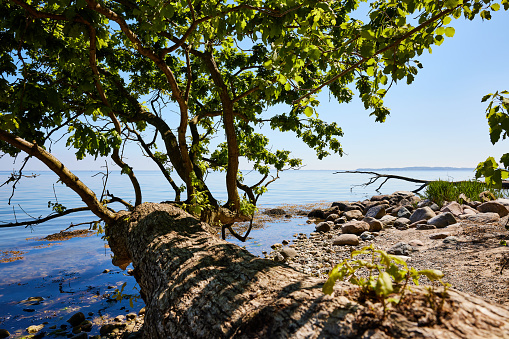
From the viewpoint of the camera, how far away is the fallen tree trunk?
128 cm

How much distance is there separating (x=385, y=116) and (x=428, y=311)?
3.64 meters

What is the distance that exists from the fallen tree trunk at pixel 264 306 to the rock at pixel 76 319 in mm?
3116

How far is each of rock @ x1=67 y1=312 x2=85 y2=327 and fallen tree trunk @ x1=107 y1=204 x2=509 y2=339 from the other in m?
3.12

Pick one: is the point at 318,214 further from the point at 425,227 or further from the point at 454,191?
the point at 425,227

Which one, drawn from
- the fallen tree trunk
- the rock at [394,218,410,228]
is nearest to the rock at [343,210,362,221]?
the rock at [394,218,410,228]

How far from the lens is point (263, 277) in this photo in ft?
7.01

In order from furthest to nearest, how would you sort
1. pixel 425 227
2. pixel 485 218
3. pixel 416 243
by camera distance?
1. pixel 425 227
2. pixel 485 218
3. pixel 416 243

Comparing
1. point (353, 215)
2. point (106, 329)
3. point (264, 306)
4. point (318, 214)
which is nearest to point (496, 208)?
point (353, 215)

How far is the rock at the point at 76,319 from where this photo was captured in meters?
5.10

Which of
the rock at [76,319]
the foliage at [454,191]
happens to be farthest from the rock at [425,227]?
the rock at [76,319]

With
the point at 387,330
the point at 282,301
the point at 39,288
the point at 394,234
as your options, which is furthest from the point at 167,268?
the point at 394,234

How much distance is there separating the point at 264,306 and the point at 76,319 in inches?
204

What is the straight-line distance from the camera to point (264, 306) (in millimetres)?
1717

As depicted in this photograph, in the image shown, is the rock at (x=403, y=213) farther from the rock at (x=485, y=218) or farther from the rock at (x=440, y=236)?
the rock at (x=440, y=236)
